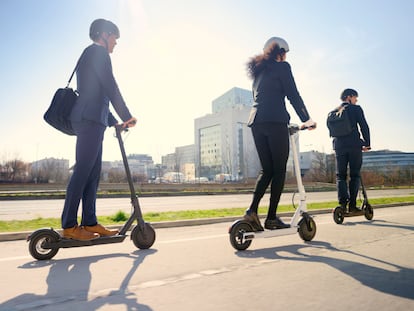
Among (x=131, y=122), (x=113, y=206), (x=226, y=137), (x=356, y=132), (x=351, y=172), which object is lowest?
(x=113, y=206)

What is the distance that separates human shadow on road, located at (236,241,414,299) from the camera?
2178 mm

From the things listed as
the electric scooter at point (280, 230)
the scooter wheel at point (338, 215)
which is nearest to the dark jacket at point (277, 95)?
the electric scooter at point (280, 230)

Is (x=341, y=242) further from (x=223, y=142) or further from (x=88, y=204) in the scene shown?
(x=223, y=142)

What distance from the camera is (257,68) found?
408 cm

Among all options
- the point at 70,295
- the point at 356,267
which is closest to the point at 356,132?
the point at 356,267

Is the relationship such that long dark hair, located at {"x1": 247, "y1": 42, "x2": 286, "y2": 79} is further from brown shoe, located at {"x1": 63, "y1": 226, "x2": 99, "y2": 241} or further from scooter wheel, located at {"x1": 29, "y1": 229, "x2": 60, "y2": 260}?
scooter wheel, located at {"x1": 29, "y1": 229, "x2": 60, "y2": 260}

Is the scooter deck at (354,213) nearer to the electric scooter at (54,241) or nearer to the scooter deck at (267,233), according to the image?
the scooter deck at (267,233)

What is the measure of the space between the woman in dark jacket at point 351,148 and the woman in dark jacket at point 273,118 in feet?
9.87

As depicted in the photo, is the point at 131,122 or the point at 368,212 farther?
the point at 368,212

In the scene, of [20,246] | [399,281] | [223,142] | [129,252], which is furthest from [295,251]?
[223,142]

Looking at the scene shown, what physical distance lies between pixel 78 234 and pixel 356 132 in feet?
17.6

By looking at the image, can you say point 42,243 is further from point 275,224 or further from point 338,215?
point 338,215

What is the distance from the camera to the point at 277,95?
3.89 meters

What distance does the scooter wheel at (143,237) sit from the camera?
11.7ft
